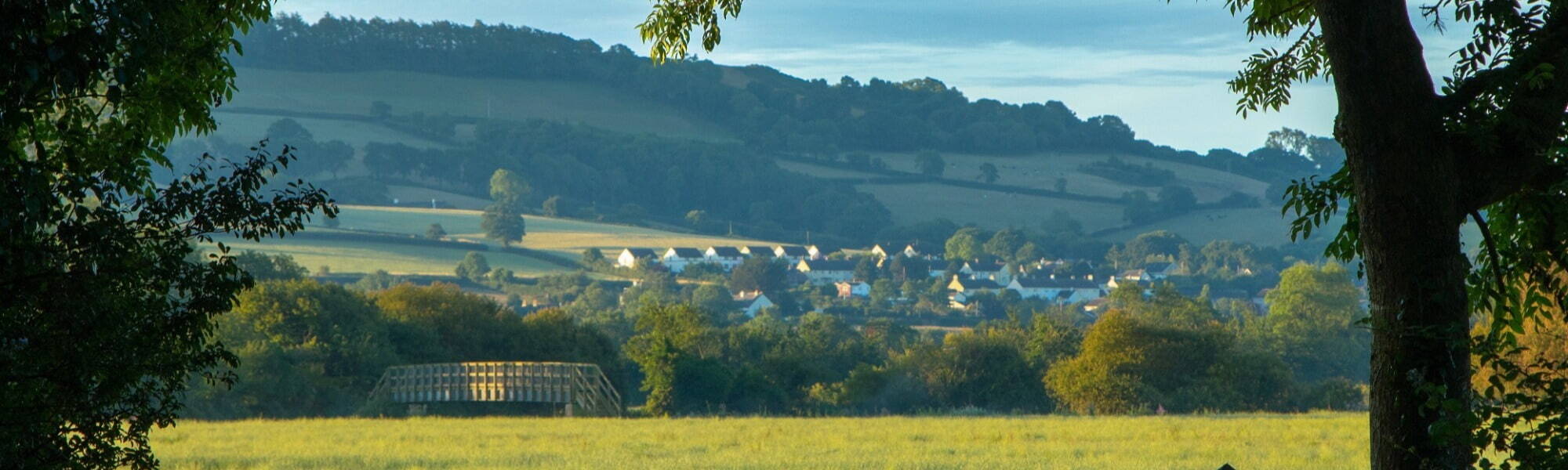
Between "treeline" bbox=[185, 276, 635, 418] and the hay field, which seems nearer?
"treeline" bbox=[185, 276, 635, 418]

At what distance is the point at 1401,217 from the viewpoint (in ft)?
21.9

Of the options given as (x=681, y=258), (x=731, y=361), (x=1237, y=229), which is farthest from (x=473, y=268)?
(x=1237, y=229)

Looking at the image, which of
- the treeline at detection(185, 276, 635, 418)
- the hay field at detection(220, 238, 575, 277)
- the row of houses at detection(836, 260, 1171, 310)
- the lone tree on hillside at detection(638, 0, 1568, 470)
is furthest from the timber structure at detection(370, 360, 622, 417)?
the row of houses at detection(836, 260, 1171, 310)

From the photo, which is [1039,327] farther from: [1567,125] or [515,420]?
[1567,125]

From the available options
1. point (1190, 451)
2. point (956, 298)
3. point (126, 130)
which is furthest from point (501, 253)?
point (126, 130)

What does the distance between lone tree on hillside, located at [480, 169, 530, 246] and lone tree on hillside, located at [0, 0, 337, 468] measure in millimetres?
143984

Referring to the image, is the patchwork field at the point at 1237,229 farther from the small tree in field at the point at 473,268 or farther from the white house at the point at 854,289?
the small tree in field at the point at 473,268

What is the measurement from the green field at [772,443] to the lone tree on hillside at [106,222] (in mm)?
13379

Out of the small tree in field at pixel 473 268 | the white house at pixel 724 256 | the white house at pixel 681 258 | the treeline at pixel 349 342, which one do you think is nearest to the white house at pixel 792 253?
the white house at pixel 724 256

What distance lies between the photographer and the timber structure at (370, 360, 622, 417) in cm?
4094

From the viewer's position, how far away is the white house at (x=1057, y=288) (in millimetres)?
173750

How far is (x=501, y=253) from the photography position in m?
143

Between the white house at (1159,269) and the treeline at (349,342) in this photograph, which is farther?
the white house at (1159,269)

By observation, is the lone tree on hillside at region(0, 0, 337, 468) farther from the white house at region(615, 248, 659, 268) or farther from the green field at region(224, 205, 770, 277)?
the white house at region(615, 248, 659, 268)
